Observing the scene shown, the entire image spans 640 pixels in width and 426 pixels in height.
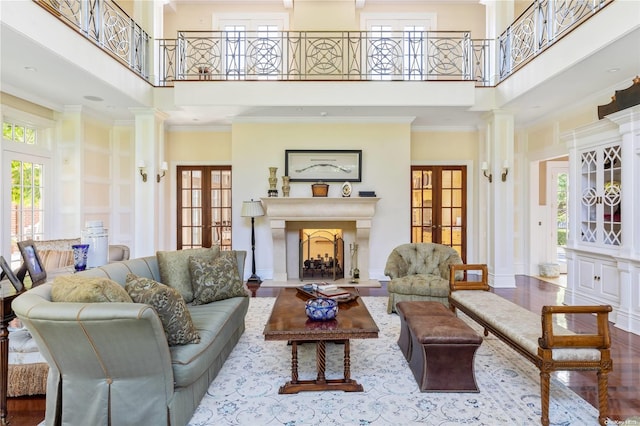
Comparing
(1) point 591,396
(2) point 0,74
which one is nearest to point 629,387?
(1) point 591,396

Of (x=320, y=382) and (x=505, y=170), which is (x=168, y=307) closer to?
(x=320, y=382)

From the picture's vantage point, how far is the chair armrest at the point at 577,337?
217 centimetres

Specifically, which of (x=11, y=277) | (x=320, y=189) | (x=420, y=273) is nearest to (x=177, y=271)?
(x=11, y=277)

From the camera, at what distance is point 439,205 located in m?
7.21

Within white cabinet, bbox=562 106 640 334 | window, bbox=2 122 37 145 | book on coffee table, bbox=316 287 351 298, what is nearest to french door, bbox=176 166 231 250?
window, bbox=2 122 37 145

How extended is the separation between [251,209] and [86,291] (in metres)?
4.28

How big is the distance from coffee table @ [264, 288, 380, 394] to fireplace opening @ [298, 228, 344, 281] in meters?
3.65

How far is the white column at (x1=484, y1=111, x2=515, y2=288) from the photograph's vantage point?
590 centimetres

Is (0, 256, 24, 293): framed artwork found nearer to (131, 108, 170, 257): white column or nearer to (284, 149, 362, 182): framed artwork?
(131, 108, 170, 257): white column

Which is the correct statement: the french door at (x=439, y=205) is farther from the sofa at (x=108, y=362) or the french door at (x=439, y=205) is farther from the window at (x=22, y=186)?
the window at (x=22, y=186)

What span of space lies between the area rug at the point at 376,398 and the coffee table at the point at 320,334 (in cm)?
7

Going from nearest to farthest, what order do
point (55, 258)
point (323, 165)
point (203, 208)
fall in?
point (55, 258) → point (323, 165) → point (203, 208)

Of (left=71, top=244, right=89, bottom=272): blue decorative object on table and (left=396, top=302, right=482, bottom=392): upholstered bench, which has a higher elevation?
(left=71, top=244, right=89, bottom=272): blue decorative object on table

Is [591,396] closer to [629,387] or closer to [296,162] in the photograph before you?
[629,387]
